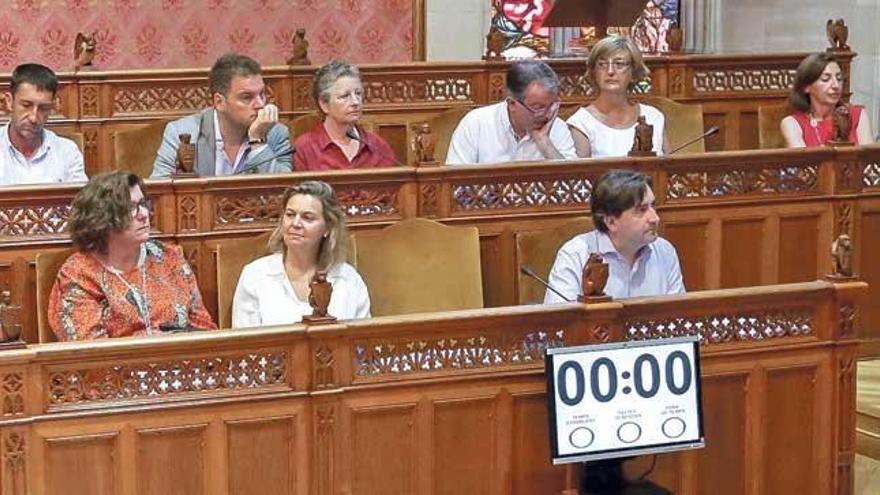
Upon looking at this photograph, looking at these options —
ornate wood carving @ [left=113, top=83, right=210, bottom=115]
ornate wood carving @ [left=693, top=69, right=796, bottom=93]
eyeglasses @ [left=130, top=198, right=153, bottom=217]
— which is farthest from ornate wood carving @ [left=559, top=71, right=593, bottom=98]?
eyeglasses @ [left=130, top=198, right=153, bottom=217]

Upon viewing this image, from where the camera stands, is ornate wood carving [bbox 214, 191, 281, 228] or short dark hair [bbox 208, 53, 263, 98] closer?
ornate wood carving [bbox 214, 191, 281, 228]

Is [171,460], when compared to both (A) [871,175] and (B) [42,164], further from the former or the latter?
(A) [871,175]

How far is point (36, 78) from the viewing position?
6.68m

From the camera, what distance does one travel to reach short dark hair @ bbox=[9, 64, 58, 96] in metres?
6.65

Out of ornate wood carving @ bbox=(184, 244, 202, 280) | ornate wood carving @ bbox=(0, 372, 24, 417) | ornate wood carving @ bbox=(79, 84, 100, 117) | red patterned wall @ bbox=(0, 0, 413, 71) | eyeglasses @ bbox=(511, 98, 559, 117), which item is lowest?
ornate wood carving @ bbox=(0, 372, 24, 417)

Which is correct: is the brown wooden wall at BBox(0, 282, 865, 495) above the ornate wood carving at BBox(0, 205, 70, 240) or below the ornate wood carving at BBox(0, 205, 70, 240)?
below

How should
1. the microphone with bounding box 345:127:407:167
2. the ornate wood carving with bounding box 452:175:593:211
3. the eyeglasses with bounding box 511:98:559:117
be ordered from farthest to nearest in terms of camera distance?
the eyeglasses with bounding box 511:98:559:117
the microphone with bounding box 345:127:407:167
the ornate wood carving with bounding box 452:175:593:211

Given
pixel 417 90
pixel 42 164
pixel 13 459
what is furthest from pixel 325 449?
pixel 417 90

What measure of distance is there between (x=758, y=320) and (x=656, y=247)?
0.71 meters

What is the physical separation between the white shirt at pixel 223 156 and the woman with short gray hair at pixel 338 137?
21 cm

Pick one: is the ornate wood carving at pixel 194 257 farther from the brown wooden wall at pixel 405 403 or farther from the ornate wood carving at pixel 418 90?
the ornate wood carving at pixel 418 90

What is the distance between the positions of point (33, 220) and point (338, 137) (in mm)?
1455

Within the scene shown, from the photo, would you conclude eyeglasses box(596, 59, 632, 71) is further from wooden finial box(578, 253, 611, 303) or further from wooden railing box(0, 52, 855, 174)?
wooden finial box(578, 253, 611, 303)

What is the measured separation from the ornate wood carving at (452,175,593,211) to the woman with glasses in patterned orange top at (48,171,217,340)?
4.44ft
